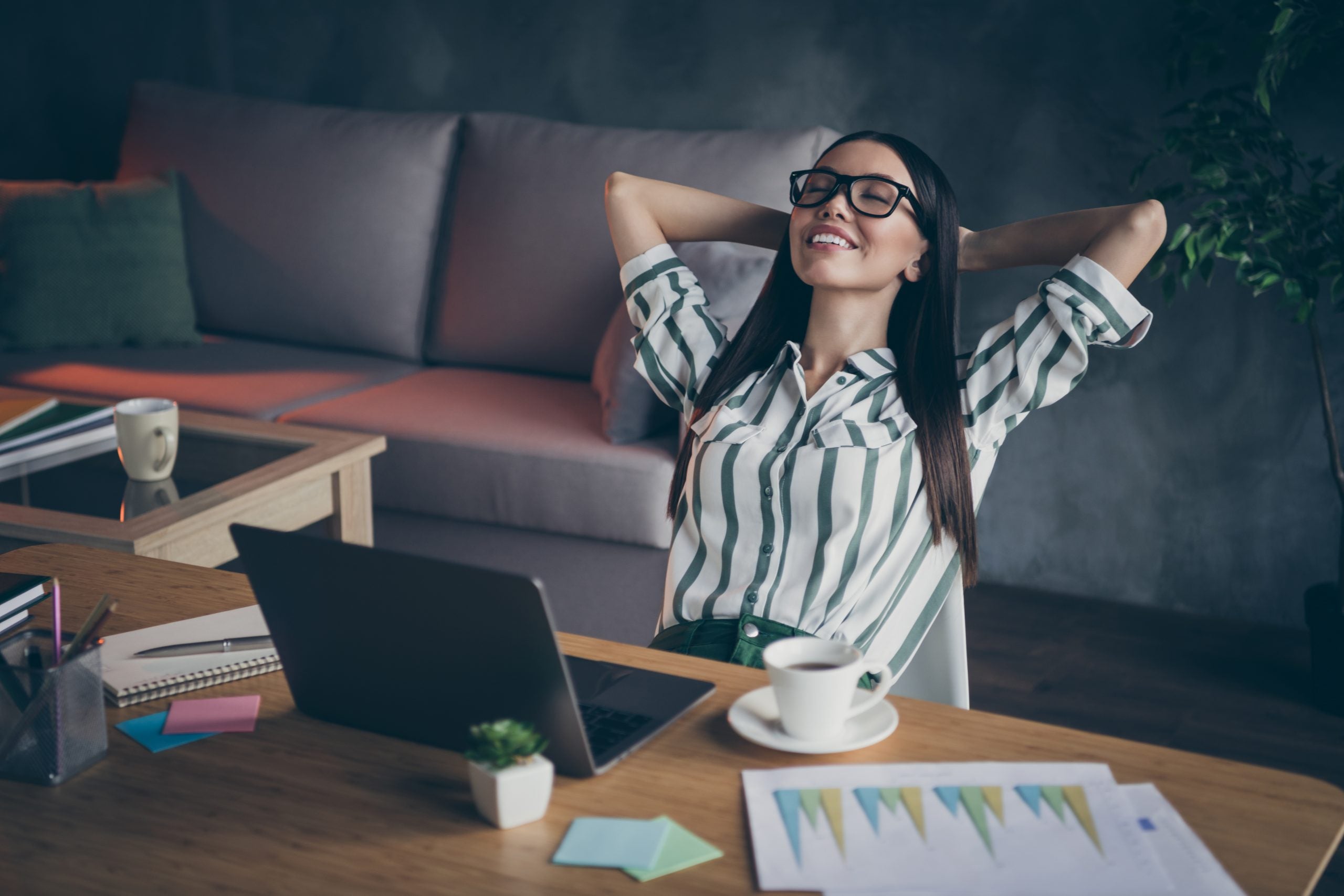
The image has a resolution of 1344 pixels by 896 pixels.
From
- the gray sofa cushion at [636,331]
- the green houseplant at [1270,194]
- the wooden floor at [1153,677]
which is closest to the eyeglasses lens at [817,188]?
the gray sofa cushion at [636,331]

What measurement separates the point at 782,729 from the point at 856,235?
658 mm

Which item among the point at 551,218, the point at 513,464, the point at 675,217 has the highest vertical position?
the point at 675,217

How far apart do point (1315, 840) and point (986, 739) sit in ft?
0.71

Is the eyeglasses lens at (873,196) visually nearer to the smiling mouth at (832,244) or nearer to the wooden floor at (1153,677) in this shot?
the smiling mouth at (832,244)

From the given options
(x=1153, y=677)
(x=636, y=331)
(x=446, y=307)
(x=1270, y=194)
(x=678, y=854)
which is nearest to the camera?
(x=678, y=854)

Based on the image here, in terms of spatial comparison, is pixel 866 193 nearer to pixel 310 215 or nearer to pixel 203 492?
pixel 203 492

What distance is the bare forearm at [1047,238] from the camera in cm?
146

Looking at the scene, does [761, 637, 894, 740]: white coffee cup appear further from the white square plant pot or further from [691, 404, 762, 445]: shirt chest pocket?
[691, 404, 762, 445]: shirt chest pocket

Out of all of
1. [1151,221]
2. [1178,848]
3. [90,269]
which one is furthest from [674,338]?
[90,269]

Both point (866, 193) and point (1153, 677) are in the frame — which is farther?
point (1153, 677)

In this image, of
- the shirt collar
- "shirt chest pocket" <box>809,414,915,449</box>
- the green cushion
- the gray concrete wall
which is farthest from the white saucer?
the green cushion

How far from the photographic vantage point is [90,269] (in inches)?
120

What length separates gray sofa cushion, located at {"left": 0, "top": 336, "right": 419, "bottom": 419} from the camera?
272cm

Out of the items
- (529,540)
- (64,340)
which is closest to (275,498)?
(529,540)
